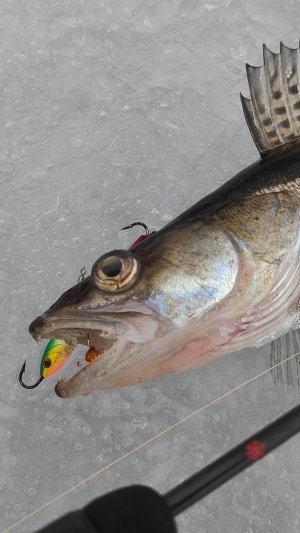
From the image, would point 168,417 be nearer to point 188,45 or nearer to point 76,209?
point 76,209

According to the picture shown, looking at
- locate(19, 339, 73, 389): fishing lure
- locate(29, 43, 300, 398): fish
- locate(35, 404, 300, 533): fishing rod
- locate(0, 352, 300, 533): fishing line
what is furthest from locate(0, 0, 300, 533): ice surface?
locate(35, 404, 300, 533): fishing rod

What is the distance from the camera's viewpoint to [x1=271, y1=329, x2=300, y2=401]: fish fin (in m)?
2.56

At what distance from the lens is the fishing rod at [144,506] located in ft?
4.49

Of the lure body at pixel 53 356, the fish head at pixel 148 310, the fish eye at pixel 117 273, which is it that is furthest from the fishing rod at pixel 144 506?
the lure body at pixel 53 356

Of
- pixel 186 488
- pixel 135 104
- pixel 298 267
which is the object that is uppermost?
pixel 135 104

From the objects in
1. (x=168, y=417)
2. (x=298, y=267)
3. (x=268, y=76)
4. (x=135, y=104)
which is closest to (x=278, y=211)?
(x=298, y=267)

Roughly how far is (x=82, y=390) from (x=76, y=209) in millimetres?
1379

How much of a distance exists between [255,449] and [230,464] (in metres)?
0.09

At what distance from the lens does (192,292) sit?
1987mm

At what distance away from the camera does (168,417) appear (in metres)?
2.69

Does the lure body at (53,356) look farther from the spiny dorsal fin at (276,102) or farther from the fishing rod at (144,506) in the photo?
the spiny dorsal fin at (276,102)

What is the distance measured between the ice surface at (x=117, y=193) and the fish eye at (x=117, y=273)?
950 mm

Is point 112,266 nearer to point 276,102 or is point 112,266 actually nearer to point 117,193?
point 276,102

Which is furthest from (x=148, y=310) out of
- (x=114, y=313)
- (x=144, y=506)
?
(x=144, y=506)
